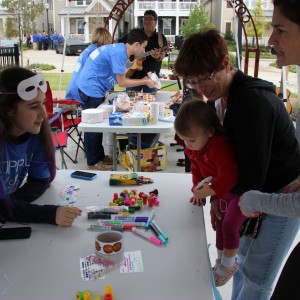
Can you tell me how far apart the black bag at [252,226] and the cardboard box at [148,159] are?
2306 mm

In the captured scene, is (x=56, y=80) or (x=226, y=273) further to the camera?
(x=56, y=80)

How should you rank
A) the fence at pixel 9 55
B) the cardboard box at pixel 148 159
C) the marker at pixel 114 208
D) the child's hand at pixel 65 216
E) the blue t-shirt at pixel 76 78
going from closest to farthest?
the child's hand at pixel 65 216
the marker at pixel 114 208
the cardboard box at pixel 148 159
the blue t-shirt at pixel 76 78
the fence at pixel 9 55

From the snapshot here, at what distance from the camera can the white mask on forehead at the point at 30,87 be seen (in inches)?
60.6

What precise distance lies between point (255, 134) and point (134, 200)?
1.87 ft

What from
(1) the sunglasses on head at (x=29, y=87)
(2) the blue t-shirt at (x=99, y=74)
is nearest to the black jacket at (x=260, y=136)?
(1) the sunglasses on head at (x=29, y=87)

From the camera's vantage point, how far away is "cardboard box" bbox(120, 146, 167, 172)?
378cm

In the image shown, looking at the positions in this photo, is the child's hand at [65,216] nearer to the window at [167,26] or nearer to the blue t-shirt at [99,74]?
the blue t-shirt at [99,74]

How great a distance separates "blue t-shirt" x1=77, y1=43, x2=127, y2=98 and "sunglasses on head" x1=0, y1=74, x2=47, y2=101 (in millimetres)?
2332

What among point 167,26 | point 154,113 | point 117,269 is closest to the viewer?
point 117,269

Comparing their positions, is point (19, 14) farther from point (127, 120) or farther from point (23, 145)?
point (23, 145)

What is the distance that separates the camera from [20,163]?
5.20ft

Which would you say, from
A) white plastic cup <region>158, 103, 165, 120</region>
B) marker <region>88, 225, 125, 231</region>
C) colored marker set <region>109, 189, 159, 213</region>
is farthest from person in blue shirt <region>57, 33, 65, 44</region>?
marker <region>88, 225, 125, 231</region>

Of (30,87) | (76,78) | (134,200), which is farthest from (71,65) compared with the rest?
(134,200)

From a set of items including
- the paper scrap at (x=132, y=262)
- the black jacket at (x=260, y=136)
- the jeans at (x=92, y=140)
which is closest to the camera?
the paper scrap at (x=132, y=262)
